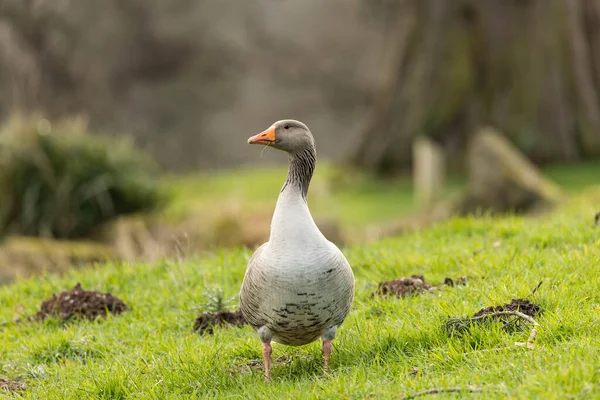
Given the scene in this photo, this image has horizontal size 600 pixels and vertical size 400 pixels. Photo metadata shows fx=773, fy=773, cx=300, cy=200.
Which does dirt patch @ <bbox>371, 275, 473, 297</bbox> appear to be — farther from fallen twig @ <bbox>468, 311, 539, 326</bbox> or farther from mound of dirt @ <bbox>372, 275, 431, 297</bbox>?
fallen twig @ <bbox>468, 311, 539, 326</bbox>

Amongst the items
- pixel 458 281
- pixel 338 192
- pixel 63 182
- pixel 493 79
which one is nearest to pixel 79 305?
pixel 458 281

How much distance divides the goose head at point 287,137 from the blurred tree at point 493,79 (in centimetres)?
1276

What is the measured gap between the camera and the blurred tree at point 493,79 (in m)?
16.6

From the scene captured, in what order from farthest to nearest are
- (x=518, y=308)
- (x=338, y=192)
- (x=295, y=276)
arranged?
(x=338, y=192)
(x=518, y=308)
(x=295, y=276)

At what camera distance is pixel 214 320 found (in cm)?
583

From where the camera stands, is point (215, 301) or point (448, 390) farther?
point (215, 301)

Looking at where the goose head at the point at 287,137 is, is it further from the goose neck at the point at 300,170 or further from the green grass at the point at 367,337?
the green grass at the point at 367,337

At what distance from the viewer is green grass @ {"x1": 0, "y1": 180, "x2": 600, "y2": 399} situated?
4.21 metres

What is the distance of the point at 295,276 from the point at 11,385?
7.14ft

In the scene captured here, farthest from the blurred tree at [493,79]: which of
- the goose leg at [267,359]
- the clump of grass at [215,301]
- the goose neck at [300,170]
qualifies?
the goose leg at [267,359]

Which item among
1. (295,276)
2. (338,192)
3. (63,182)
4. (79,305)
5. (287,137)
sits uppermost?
(287,137)

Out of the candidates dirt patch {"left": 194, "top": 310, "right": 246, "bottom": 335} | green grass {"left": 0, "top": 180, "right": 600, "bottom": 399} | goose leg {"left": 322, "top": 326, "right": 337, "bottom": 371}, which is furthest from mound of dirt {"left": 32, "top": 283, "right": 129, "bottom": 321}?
goose leg {"left": 322, "top": 326, "right": 337, "bottom": 371}

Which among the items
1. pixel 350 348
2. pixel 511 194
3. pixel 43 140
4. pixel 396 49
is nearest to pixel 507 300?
pixel 350 348

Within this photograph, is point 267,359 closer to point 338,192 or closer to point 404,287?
point 404,287
